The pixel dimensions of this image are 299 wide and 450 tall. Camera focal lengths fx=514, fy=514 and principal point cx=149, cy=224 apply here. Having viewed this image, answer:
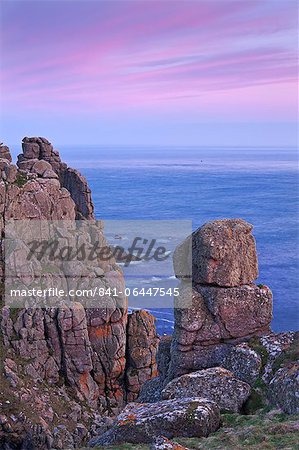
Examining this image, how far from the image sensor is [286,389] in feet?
88.9

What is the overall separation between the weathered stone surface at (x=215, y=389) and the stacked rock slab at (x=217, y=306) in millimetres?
4555

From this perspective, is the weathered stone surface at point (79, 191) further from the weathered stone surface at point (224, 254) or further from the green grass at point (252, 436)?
the green grass at point (252, 436)

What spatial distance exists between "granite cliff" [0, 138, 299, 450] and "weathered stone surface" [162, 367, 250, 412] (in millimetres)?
58

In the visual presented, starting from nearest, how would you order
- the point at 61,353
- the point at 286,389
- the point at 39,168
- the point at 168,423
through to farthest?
the point at 168,423 → the point at 286,389 → the point at 61,353 → the point at 39,168

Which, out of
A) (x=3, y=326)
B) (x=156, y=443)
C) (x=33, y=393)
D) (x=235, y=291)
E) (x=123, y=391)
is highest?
(x=235, y=291)

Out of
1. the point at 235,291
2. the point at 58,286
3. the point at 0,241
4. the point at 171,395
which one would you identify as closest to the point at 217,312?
the point at 235,291

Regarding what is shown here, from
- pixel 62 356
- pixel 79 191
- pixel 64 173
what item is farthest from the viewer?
pixel 64 173

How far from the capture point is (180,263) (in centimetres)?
3669

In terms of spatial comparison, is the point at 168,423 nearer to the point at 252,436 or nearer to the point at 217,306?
the point at 252,436

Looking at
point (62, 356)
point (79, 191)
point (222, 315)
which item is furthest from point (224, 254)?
point (79, 191)

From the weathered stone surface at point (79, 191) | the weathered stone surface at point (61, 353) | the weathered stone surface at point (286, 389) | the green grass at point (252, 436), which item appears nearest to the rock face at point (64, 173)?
the weathered stone surface at point (79, 191)

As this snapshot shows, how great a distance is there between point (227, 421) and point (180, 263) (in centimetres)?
1308

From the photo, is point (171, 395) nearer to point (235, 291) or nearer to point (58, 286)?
point (235, 291)

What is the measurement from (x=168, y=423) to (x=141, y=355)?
162 ft
